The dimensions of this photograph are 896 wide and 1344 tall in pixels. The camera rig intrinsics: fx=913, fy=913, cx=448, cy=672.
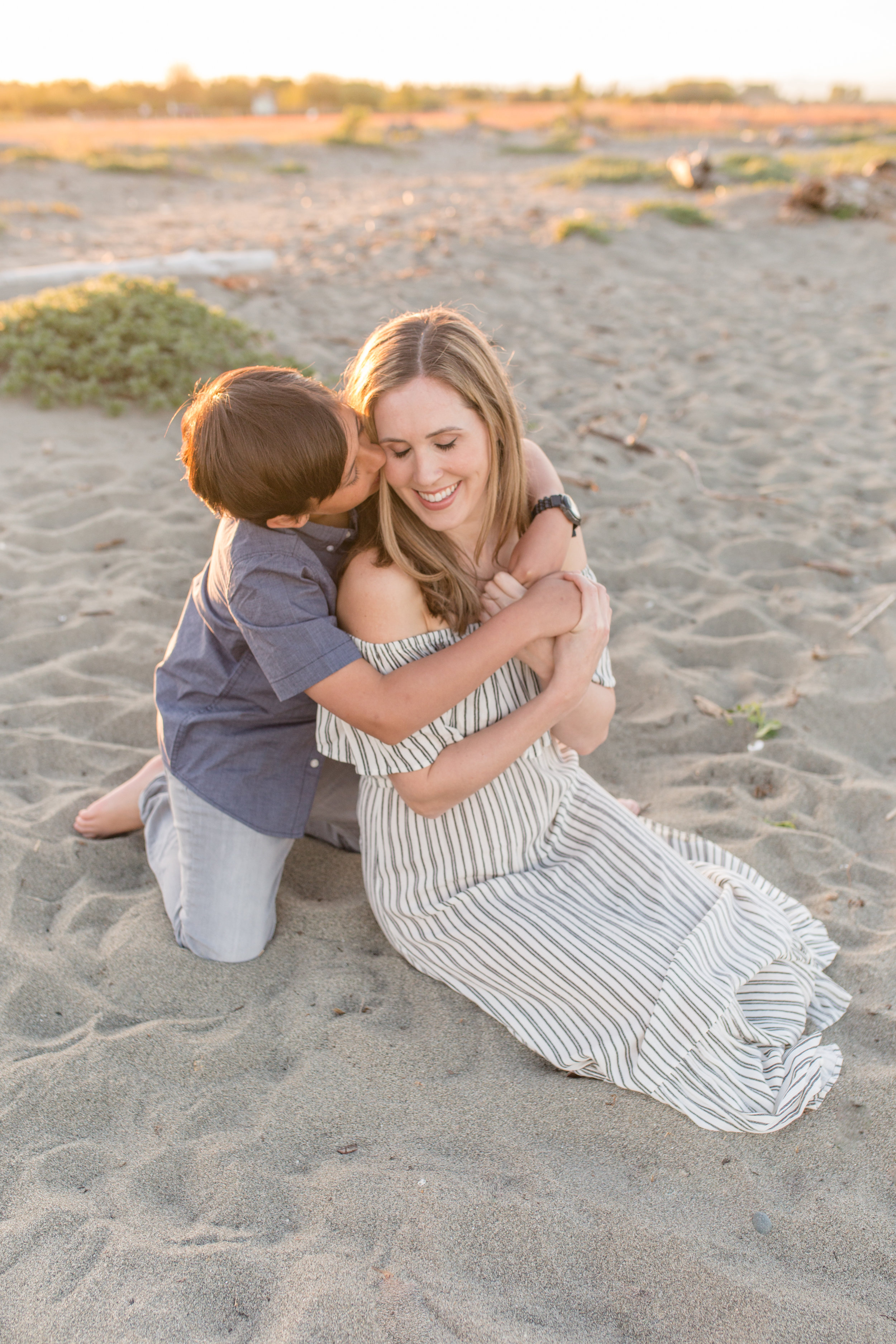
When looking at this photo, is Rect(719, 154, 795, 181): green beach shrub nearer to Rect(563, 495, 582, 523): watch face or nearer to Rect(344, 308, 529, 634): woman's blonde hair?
Rect(563, 495, 582, 523): watch face

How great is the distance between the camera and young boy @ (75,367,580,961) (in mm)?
2078

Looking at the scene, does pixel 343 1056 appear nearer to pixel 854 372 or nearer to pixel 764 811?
pixel 764 811

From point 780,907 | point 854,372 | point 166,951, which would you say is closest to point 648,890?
point 780,907

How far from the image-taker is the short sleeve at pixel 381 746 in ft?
7.55

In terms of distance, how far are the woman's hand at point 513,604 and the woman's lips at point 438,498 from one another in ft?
0.85

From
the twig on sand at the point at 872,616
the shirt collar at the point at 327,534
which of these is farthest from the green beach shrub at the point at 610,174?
the shirt collar at the point at 327,534

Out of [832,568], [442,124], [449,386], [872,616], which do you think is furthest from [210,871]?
[442,124]

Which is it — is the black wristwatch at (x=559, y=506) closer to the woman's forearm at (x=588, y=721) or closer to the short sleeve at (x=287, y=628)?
the woman's forearm at (x=588, y=721)

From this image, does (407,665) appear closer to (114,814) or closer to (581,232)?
(114,814)

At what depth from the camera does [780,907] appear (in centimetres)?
272

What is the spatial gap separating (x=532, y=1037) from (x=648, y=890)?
504 mm

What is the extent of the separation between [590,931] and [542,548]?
3.35 feet

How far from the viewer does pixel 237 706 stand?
8.69 feet

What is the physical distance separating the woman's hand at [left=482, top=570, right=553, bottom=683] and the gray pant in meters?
0.77
